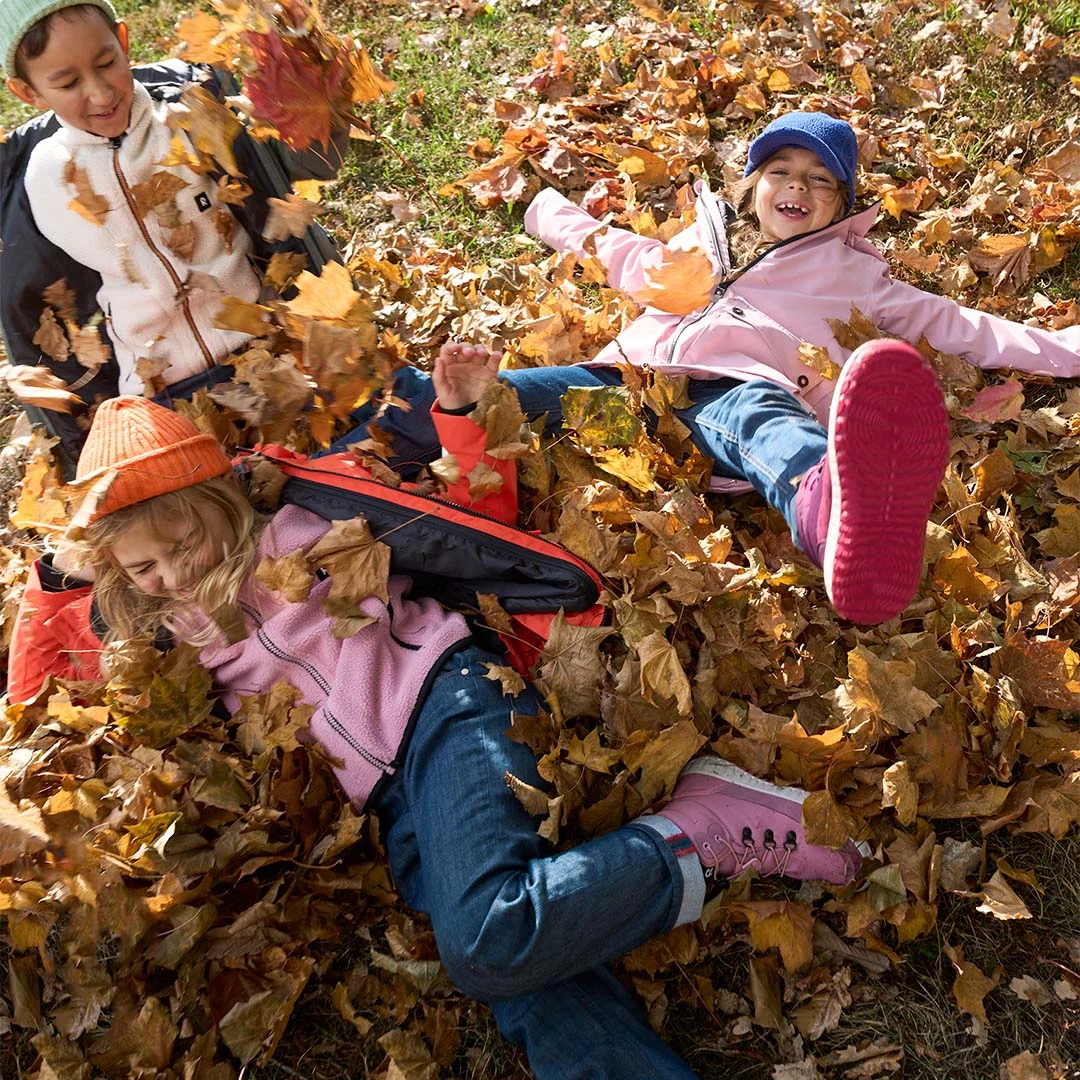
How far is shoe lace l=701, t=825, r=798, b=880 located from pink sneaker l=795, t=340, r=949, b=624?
1.81 feet

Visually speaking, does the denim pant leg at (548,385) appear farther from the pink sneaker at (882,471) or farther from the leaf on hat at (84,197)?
the leaf on hat at (84,197)

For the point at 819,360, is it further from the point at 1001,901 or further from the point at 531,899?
the point at 531,899

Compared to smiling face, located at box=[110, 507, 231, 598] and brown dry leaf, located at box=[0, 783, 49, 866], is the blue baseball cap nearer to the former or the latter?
smiling face, located at box=[110, 507, 231, 598]

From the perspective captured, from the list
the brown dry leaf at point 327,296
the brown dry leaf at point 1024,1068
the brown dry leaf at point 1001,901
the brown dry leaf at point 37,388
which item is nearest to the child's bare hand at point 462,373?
the brown dry leaf at point 327,296

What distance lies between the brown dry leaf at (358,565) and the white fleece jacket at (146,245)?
977 millimetres

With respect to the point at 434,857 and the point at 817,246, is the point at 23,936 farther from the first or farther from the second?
the point at 817,246

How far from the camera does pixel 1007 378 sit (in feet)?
9.11

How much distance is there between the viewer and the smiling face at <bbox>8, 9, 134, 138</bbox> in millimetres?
2229

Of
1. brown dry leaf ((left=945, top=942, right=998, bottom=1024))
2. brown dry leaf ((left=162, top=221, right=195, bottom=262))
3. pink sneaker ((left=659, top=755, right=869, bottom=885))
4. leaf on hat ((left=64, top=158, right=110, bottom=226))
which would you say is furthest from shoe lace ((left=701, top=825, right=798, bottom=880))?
leaf on hat ((left=64, top=158, right=110, bottom=226))

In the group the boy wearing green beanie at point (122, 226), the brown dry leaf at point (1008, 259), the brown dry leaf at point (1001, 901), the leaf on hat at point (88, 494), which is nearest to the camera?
the brown dry leaf at point (1001, 901)

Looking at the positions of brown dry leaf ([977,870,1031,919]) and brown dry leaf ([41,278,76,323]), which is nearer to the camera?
brown dry leaf ([977,870,1031,919])

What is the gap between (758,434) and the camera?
7.76 ft

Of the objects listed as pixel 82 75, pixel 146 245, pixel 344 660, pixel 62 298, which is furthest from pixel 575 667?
pixel 82 75

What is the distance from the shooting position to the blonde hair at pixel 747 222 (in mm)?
2802
